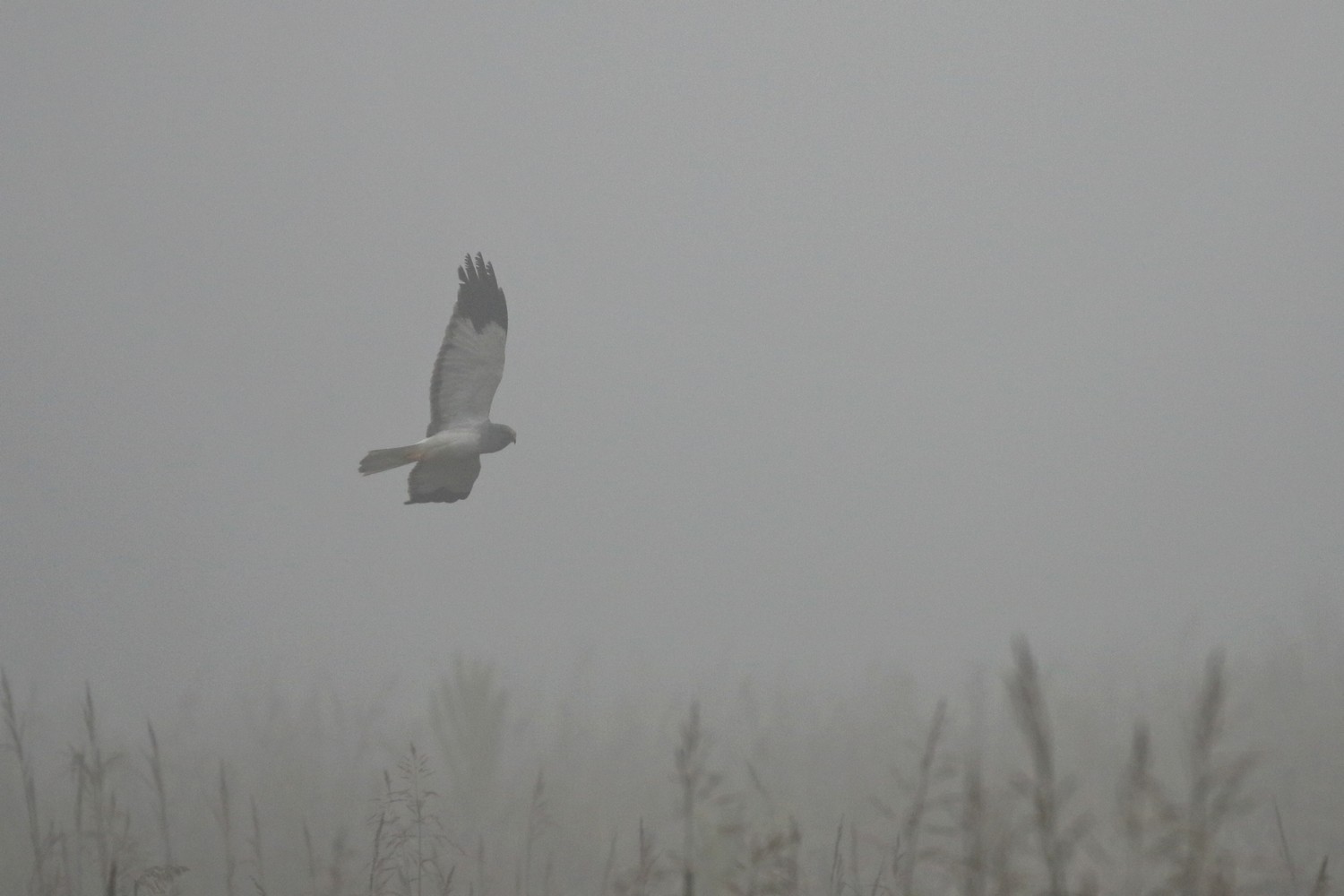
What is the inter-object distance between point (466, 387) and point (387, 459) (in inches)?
52.6

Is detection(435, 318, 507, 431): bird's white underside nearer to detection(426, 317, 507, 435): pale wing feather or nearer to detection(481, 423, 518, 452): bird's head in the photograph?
detection(426, 317, 507, 435): pale wing feather

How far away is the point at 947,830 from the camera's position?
1833 millimetres

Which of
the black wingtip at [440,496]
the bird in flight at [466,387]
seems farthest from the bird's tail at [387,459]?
the black wingtip at [440,496]

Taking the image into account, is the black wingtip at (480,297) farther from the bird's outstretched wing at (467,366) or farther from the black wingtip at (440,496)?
the black wingtip at (440,496)

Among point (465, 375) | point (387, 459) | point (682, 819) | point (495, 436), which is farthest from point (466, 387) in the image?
point (682, 819)

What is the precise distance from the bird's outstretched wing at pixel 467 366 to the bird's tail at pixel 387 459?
3.12 feet

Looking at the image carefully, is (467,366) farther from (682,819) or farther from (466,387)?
(682,819)

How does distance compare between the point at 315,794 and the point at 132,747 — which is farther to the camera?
the point at 132,747

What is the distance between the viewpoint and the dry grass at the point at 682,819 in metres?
1.64

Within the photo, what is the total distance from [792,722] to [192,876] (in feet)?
13.9

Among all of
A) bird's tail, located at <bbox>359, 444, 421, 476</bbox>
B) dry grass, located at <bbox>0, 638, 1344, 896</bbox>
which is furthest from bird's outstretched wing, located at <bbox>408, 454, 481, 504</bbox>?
dry grass, located at <bbox>0, 638, 1344, 896</bbox>

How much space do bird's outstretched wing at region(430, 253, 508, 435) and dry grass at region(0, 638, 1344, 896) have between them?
264 centimetres

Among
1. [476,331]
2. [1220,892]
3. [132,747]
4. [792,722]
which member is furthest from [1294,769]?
[132,747]

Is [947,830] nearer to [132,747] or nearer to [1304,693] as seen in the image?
[132,747]
